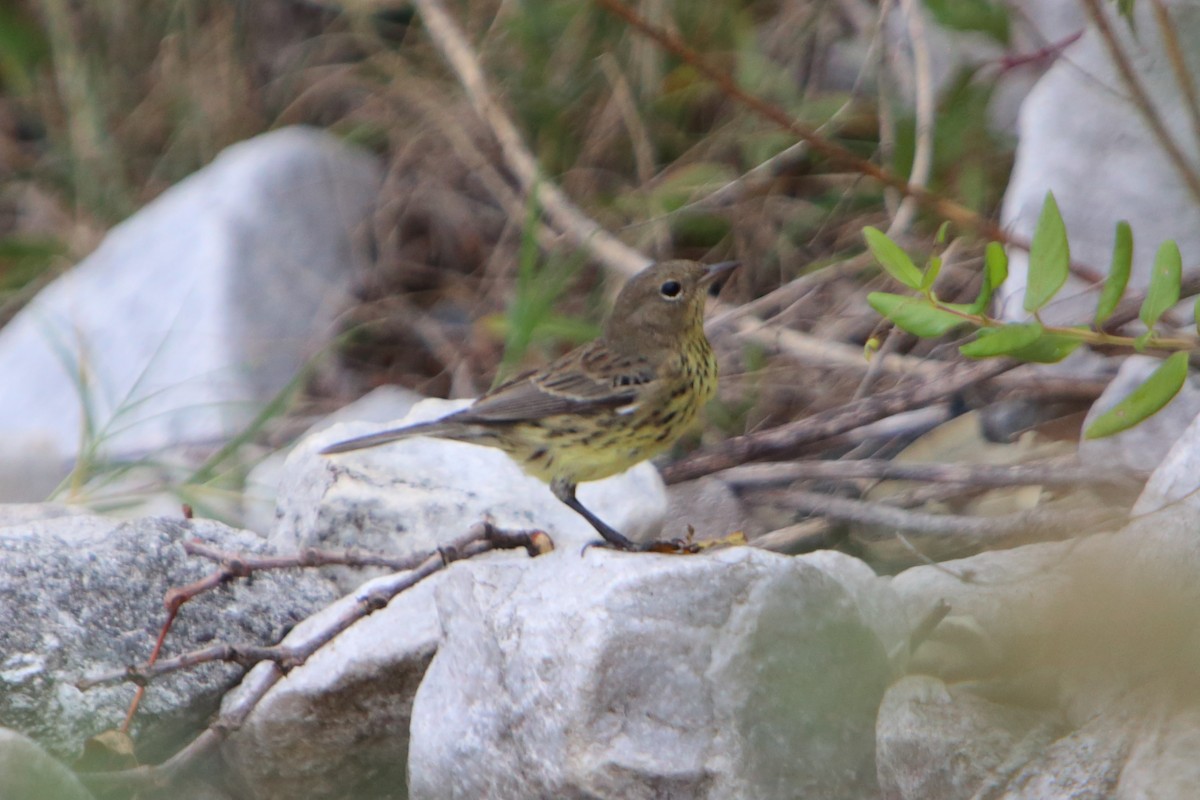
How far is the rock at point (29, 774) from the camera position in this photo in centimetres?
214

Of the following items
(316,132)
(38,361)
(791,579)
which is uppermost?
(791,579)

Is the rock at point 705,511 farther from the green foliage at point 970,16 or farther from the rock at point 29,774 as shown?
the rock at point 29,774

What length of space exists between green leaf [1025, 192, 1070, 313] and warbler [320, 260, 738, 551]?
1.33 meters

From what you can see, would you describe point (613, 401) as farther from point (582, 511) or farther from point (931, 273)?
point (931, 273)

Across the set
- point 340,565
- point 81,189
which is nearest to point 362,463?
point 340,565

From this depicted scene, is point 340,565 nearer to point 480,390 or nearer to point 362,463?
point 362,463

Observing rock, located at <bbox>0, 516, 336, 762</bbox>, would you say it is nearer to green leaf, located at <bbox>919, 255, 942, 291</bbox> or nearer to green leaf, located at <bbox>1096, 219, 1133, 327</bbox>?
green leaf, located at <bbox>919, 255, 942, 291</bbox>

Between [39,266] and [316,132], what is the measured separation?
4.54 ft

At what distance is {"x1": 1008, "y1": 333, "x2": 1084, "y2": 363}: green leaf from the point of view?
2355mm

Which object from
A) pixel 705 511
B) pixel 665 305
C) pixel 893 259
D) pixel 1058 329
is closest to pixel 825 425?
pixel 705 511

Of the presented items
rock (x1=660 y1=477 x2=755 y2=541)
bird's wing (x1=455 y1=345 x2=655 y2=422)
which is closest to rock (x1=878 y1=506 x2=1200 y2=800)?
rock (x1=660 y1=477 x2=755 y2=541)

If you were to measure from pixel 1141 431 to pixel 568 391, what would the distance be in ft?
4.74

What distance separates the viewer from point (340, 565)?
3090mm

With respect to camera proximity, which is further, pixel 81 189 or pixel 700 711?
pixel 81 189
